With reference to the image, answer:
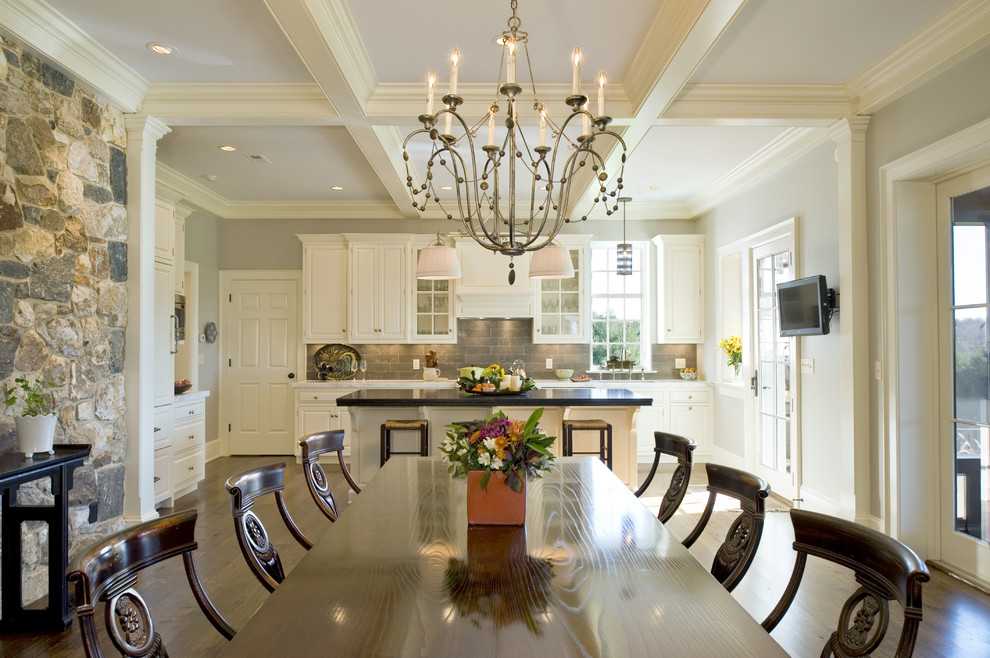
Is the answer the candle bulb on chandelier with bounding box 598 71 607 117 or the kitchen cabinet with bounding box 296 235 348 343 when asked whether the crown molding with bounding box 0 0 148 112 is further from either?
the kitchen cabinet with bounding box 296 235 348 343

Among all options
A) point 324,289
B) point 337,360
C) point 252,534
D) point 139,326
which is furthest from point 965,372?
point 324,289

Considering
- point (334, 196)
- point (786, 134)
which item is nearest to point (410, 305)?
point (334, 196)

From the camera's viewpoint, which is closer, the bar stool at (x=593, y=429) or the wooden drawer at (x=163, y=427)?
the bar stool at (x=593, y=429)

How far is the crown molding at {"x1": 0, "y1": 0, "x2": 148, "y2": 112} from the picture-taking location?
289 centimetres

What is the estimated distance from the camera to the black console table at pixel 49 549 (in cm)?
265

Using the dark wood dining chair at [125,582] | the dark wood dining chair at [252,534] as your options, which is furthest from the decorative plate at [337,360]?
the dark wood dining chair at [125,582]

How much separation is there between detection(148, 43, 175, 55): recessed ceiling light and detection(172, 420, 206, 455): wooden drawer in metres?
3.03

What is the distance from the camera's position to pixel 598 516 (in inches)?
77.3

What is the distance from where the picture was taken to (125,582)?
1293 millimetres

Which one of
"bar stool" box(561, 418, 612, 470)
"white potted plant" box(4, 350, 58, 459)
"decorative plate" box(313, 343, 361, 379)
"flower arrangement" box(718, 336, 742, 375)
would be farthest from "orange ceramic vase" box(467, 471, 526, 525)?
"decorative plate" box(313, 343, 361, 379)

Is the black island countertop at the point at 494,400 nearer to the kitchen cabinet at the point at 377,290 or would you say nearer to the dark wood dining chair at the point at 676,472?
the dark wood dining chair at the point at 676,472

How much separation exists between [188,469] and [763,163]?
18.6 ft

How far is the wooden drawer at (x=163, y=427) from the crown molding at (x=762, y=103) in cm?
→ 434

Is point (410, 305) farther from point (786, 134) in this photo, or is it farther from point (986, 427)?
point (986, 427)
